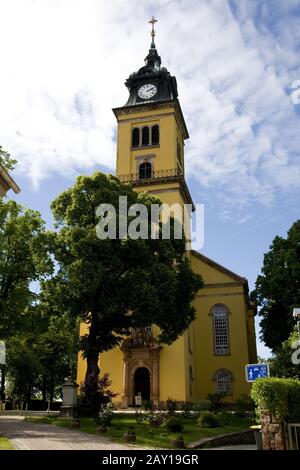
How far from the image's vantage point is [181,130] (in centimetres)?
4403

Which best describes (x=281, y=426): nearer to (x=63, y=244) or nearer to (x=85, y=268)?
(x=85, y=268)

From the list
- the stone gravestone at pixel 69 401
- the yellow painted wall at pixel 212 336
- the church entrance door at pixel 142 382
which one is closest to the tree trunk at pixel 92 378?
the stone gravestone at pixel 69 401

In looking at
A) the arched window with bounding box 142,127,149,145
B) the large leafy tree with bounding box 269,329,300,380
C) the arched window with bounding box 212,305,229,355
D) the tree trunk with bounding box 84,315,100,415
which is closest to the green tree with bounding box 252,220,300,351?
the arched window with bounding box 212,305,229,355

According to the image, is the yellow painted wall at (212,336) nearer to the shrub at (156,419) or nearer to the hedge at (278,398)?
the shrub at (156,419)

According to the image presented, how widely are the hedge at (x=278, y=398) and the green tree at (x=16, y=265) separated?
15623mm

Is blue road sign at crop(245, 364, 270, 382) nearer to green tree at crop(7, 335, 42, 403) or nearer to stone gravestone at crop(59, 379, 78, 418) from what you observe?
stone gravestone at crop(59, 379, 78, 418)

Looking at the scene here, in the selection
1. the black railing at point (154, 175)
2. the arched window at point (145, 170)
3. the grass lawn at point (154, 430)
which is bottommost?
the grass lawn at point (154, 430)

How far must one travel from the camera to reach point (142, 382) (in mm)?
32250

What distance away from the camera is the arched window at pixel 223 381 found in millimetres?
34416

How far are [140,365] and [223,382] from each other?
7.07 metres

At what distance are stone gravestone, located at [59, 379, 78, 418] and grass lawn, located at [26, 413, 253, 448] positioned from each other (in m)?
0.81

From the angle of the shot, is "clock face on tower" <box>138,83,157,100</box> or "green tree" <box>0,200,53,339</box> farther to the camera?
"clock face on tower" <box>138,83,157,100</box>

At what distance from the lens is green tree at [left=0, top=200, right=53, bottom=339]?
25109mm

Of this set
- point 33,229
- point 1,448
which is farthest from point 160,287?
point 1,448
